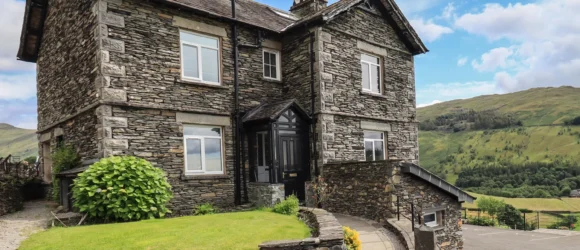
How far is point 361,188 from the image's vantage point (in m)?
11.9

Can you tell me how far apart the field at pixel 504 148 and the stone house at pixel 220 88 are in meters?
55.5

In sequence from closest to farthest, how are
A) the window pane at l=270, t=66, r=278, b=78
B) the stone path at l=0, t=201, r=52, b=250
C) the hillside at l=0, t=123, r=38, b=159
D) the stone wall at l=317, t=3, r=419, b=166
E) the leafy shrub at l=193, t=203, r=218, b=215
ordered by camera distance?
the stone path at l=0, t=201, r=52, b=250
the leafy shrub at l=193, t=203, r=218, b=215
the stone wall at l=317, t=3, r=419, b=166
the window pane at l=270, t=66, r=278, b=78
the hillside at l=0, t=123, r=38, b=159

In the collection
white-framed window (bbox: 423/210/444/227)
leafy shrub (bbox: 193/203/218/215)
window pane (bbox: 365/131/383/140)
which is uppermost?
window pane (bbox: 365/131/383/140)

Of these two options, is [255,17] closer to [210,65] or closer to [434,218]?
[210,65]

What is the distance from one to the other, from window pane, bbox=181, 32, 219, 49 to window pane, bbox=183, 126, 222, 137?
2.82 meters

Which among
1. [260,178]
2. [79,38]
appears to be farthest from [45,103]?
[260,178]

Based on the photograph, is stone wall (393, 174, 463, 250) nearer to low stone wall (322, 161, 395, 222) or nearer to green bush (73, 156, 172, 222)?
low stone wall (322, 161, 395, 222)

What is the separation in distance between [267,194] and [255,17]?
710 centimetres

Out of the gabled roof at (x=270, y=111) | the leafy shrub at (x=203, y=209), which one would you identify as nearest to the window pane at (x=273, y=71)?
the gabled roof at (x=270, y=111)

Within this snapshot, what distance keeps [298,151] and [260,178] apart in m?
1.68

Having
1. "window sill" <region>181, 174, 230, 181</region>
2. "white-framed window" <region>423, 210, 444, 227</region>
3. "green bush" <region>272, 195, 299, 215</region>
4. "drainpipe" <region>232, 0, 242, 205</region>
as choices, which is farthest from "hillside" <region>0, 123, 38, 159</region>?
"white-framed window" <region>423, 210, 444, 227</region>

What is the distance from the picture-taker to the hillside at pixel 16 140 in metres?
117

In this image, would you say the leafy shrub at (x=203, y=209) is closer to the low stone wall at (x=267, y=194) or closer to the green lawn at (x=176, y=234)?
the low stone wall at (x=267, y=194)

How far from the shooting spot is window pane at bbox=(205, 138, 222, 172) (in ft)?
39.5
